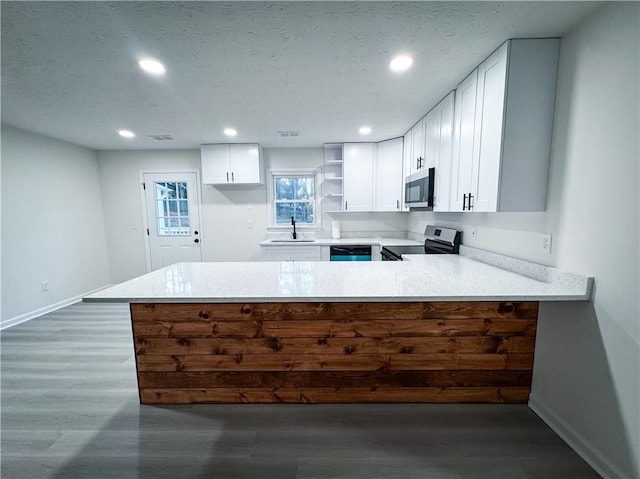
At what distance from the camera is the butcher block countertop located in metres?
1.47

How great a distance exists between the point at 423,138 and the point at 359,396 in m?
2.57

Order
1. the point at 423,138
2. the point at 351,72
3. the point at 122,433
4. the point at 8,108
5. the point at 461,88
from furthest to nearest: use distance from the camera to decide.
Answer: the point at 423,138
the point at 8,108
the point at 461,88
the point at 351,72
the point at 122,433

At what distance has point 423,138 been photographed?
116 inches

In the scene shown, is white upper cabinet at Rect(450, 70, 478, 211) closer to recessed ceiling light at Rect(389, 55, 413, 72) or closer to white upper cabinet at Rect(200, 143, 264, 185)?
recessed ceiling light at Rect(389, 55, 413, 72)

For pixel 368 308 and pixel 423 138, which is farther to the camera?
pixel 423 138

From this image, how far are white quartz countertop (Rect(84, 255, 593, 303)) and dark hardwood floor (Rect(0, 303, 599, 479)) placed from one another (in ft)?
Answer: 2.79

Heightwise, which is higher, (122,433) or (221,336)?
(221,336)

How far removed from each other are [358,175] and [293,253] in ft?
4.93

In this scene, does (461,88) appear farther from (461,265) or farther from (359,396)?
(359,396)

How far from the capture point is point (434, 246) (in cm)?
308

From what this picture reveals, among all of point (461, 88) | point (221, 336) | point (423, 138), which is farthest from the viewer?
point (423, 138)

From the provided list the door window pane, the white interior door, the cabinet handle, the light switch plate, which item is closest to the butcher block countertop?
the light switch plate

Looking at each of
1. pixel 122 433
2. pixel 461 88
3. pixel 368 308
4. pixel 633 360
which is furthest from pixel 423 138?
pixel 122 433

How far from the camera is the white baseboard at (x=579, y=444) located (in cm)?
131
